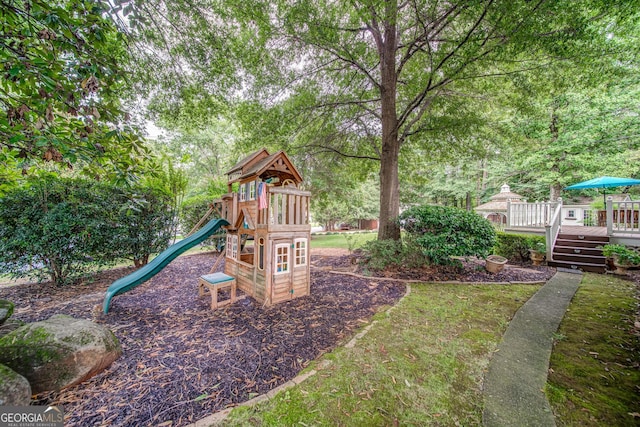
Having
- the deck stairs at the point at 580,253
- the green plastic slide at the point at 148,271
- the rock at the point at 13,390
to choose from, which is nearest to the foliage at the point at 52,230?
the green plastic slide at the point at 148,271

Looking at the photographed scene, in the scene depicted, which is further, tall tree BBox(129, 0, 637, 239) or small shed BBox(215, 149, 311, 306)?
small shed BBox(215, 149, 311, 306)

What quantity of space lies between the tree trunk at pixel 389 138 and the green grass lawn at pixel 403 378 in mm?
3330

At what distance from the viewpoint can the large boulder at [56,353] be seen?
208 cm

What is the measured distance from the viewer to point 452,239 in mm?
5527

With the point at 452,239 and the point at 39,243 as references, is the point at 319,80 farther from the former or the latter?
the point at 39,243

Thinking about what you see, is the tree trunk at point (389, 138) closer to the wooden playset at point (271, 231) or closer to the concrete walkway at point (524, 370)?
the wooden playset at point (271, 231)

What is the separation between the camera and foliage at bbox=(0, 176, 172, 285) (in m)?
4.26

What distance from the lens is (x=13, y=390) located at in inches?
68.7

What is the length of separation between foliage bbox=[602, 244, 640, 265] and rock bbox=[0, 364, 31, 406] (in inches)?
461

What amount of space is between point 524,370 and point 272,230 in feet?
12.8

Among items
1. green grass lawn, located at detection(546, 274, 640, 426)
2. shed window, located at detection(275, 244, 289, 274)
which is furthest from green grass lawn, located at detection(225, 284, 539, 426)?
shed window, located at detection(275, 244, 289, 274)

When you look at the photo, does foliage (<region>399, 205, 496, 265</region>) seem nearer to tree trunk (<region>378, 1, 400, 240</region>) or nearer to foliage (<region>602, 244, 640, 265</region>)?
tree trunk (<region>378, 1, 400, 240</region>)

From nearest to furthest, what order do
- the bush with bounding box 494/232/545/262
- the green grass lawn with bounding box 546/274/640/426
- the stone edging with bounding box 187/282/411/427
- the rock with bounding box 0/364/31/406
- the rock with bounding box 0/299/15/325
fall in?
1. the rock with bounding box 0/364/31/406
2. the stone edging with bounding box 187/282/411/427
3. the green grass lawn with bounding box 546/274/640/426
4. the rock with bounding box 0/299/15/325
5. the bush with bounding box 494/232/545/262

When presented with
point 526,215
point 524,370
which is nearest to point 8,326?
point 524,370
